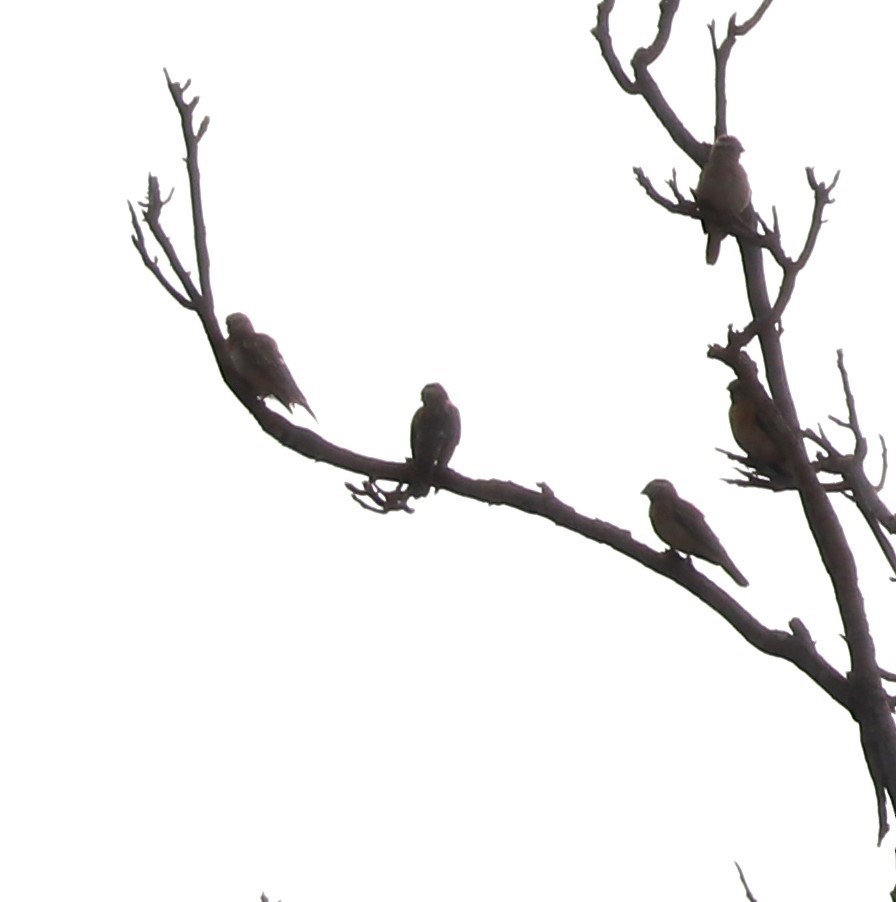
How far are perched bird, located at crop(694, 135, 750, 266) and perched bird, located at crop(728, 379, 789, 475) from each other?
0.44 meters

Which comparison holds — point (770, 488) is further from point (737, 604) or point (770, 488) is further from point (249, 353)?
point (249, 353)

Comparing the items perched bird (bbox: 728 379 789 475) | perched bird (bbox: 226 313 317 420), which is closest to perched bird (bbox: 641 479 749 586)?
perched bird (bbox: 728 379 789 475)

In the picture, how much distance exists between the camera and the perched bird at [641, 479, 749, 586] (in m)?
4.88

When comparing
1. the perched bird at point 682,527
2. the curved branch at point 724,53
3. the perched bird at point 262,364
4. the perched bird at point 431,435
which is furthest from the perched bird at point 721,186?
the perched bird at point 262,364

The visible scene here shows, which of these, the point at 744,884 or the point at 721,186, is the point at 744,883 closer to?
the point at 744,884

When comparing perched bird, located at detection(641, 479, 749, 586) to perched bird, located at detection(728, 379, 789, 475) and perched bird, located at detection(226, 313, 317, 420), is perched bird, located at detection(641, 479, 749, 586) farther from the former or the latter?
perched bird, located at detection(226, 313, 317, 420)

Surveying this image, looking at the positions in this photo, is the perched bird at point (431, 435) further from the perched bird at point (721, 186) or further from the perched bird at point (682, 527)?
the perched bird at point (721, 186)

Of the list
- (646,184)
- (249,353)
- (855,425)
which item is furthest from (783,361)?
(249,353)

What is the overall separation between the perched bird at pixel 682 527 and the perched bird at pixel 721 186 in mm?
832

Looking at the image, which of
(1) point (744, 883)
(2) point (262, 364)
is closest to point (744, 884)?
(1) point (744, 883)

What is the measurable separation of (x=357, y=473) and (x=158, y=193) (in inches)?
34.1

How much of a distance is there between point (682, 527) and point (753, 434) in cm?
64

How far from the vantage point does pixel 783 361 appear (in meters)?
3.90

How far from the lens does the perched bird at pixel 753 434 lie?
378cm
